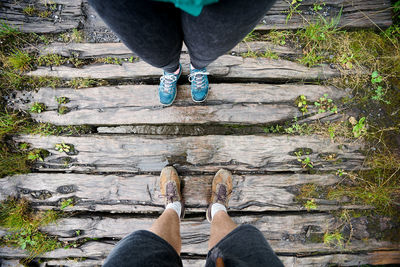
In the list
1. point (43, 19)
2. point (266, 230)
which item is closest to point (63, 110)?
point (43, 19)

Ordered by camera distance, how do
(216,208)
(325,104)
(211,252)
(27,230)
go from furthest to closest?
1. (325,104)
2. (27,230)
3. (216,208)
4. (211,252)

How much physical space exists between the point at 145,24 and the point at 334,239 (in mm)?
2630

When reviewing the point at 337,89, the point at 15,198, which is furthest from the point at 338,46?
the point at 15,198

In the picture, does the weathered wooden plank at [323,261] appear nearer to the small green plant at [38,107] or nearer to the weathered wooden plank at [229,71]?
the small green plant at [38,107]

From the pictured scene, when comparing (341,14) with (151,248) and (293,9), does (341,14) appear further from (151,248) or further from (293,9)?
(151,248)

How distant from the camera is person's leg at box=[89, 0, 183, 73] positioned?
97cm

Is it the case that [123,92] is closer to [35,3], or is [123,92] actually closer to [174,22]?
[174,22]

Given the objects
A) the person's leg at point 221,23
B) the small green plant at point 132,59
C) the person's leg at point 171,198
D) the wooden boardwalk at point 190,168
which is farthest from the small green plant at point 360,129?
the small green plant at point 132,59

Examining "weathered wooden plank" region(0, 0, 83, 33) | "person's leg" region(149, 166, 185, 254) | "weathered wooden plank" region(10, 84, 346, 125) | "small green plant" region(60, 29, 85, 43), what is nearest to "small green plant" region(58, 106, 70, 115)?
"weathered wooden plank" region(10, 84, 346, 125)

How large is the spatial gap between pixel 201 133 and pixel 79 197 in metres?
1.46

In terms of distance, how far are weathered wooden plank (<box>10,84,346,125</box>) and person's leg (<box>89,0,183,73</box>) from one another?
2.95 ft

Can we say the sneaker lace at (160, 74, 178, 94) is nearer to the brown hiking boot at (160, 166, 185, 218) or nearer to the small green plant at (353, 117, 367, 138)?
the brown hiking boot at (160, 166, 185, 218)

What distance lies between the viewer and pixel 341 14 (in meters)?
2.38

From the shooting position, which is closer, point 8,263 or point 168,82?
point 168,82
